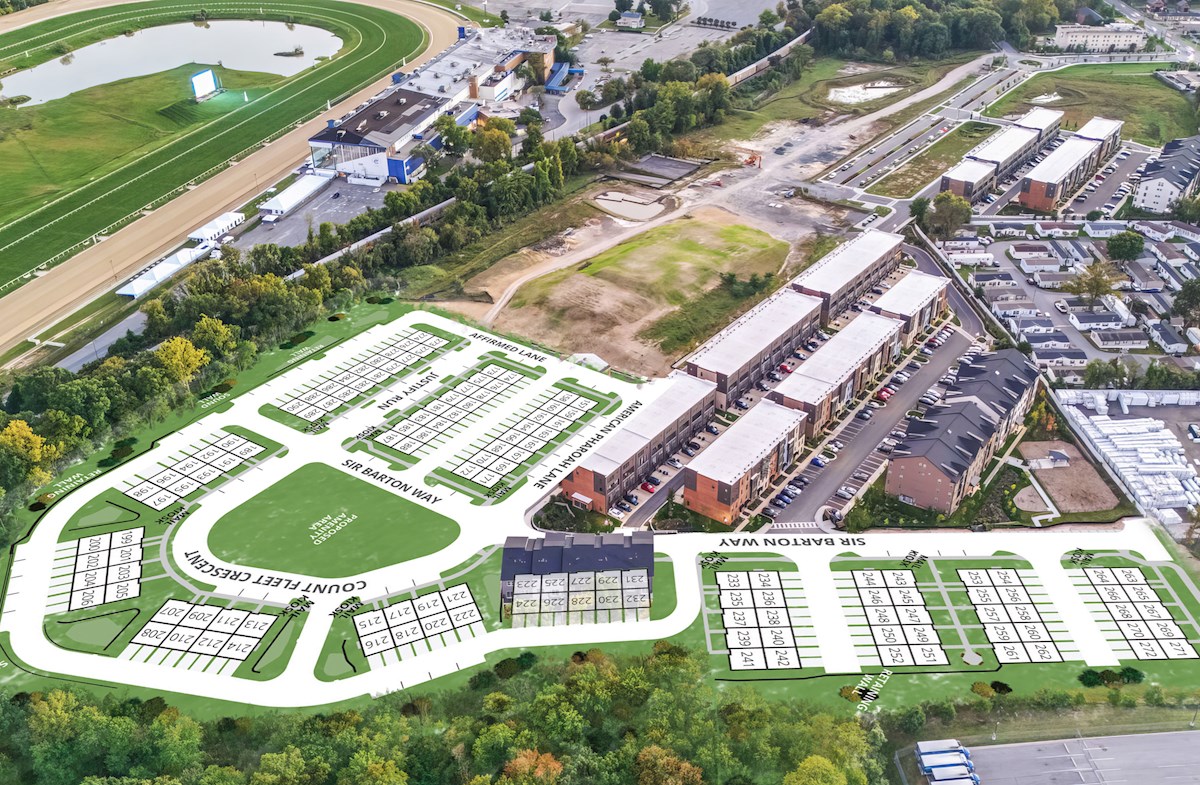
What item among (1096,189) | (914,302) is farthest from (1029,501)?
(1096,189)

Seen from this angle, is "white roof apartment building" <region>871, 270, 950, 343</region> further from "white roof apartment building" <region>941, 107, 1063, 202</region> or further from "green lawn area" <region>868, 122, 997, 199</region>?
"green lawn area" <region>868, 122, 997, 199</region>

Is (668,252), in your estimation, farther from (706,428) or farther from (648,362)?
(706,428)

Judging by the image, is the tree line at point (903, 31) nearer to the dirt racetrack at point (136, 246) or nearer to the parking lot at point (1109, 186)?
the parking lot at point (1109, 186)

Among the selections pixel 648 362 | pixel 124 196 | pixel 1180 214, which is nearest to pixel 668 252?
pixel 648 362

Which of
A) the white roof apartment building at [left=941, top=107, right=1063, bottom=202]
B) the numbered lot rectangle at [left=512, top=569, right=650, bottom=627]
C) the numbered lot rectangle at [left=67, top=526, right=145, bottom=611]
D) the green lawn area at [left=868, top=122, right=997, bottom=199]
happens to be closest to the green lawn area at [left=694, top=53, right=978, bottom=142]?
the green lawn area at [left=868, top=122, right=997, bottom=199]

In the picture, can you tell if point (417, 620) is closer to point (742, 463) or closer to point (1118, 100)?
point (742, 463)
